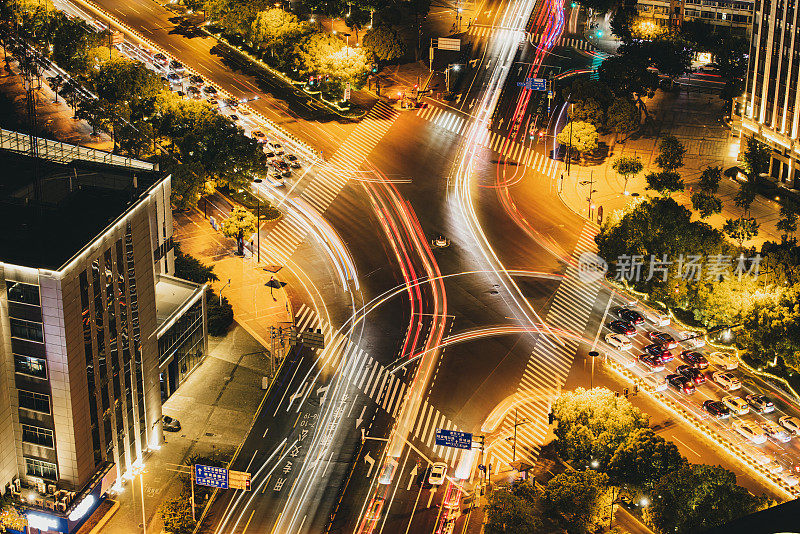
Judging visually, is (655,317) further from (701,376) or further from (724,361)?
(701,376)

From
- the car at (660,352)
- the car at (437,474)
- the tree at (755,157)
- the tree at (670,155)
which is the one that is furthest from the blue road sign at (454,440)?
the tree at (755,157)

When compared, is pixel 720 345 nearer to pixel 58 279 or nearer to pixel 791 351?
pixel 791 351

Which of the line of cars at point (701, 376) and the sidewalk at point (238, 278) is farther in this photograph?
the sidewalk at point (238, 278)

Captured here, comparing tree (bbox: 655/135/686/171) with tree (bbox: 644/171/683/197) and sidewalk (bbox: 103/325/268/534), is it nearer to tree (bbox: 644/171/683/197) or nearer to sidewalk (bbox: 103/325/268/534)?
tree (bbox: 644/171/683/197)

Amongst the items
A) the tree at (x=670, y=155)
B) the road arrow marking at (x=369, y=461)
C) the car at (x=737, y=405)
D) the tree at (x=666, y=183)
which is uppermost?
the tree at (x=670, y=155)

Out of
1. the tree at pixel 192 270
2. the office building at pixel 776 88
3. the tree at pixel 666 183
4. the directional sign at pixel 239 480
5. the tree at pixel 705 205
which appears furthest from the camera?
the tree at pixel 666 183

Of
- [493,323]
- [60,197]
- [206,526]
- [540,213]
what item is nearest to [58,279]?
[60,197]

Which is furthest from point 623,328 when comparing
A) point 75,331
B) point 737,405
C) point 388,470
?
point 75,331

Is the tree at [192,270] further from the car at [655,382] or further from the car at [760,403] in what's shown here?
the car at [760,403]
